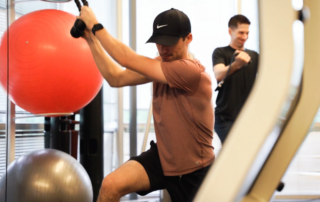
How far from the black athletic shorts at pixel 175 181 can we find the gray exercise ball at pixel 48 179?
60 centimetres

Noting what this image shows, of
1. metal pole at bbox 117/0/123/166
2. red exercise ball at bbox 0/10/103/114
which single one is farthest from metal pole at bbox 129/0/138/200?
red exercise ball at bbox 0/10/103/114

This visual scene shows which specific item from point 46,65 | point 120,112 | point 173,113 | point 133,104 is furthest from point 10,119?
point 133,104

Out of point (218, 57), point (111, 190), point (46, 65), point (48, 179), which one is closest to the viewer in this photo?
point (111, 190)

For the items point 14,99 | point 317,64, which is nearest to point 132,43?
point 14,99

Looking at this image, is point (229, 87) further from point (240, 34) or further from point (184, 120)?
point (184, 120)

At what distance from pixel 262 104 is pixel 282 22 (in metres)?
0.09

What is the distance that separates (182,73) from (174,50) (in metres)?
0.15

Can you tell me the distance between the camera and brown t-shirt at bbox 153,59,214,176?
1736mm

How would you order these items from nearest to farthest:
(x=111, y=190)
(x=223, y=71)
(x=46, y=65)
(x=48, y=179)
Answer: (x=111, y=190) → (x=46, y=65) → (x=48, y=179) → (x=223, y=71)

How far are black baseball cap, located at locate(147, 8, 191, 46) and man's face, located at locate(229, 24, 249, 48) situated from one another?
1042 mm

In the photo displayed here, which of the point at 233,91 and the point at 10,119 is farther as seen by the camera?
the point at 233,91

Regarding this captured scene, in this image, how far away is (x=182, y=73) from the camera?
1.71m

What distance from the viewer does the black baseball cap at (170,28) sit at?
170cm

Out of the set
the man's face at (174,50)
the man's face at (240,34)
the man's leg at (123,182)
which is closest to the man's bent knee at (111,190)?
the man's leg at (123,182)
